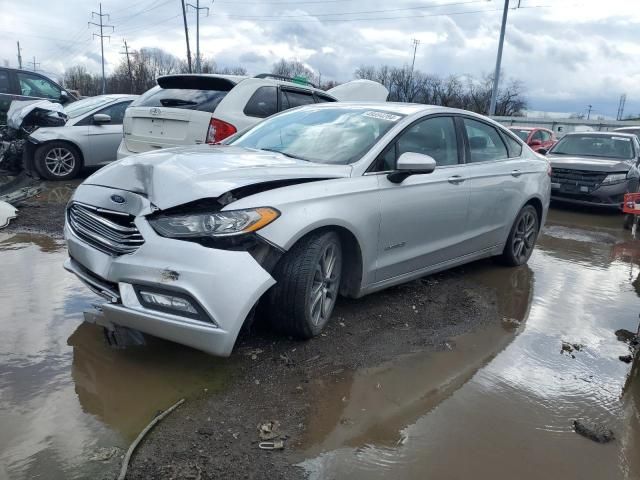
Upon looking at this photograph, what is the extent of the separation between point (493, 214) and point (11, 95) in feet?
32.4

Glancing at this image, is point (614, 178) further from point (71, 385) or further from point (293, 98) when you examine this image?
point (71, 385)

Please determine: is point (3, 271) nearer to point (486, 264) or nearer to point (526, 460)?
point (526, 460)

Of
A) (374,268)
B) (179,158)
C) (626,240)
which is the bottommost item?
(626,240)

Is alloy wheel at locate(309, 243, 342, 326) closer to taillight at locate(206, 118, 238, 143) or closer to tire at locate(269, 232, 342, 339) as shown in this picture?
tire at locate(269, 232, 342, 339)

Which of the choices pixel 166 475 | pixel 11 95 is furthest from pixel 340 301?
pixel 11 95

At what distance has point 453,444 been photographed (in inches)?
106

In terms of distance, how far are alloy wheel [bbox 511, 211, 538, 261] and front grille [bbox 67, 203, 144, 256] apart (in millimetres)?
4067

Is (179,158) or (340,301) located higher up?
(179,158)

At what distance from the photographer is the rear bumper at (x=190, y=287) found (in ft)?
9.34

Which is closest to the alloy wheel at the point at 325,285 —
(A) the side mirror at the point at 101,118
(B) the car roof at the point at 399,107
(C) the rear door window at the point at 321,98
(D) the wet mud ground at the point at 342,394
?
(D) the wet mud ground at the point at 342,394

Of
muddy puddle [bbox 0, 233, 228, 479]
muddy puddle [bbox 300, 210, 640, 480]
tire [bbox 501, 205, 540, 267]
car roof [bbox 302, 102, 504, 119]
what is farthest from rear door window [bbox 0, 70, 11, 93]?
muddy puddle [bbox 300, 210, 640, 480]

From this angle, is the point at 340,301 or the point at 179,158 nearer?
the point at 179,158

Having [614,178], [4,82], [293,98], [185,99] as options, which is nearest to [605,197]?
[614,178]

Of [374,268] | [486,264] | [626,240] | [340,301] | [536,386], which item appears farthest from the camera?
[626,240]
